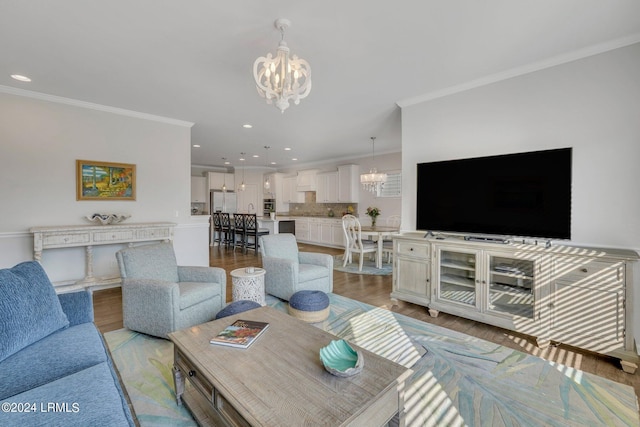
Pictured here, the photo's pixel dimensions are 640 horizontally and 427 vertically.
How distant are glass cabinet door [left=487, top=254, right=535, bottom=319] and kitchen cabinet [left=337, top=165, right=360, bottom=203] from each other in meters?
5.22

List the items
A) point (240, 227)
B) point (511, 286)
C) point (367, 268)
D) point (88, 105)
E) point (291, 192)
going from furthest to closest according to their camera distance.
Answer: point (291, 192) < point (240, 227) < point (367, 268) < point (88, 105) < point (511, 286)

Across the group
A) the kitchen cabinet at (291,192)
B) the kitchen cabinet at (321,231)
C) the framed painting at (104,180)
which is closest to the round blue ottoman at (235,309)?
the framed painting at (104,180)

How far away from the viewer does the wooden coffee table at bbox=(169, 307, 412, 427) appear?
1096 millimetres

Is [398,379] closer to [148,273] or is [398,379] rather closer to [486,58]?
[148,273]

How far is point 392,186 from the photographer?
7.24m

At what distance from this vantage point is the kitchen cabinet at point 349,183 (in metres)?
7.80

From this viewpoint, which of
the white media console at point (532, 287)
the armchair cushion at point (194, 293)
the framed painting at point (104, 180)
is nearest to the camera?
the white media console at point (532, 287)

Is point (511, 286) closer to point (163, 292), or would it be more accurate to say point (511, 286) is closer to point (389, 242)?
point (389, 242)

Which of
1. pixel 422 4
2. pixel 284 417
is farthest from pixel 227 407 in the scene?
pixel 422 4

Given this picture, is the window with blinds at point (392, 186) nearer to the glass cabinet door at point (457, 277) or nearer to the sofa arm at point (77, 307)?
the glass cabinet door at point (457, 277)

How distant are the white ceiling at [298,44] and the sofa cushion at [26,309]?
1.88 m

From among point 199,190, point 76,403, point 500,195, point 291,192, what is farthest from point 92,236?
point 291,192

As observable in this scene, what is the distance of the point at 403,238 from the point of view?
3.35 metres

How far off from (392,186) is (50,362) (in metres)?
6.85
